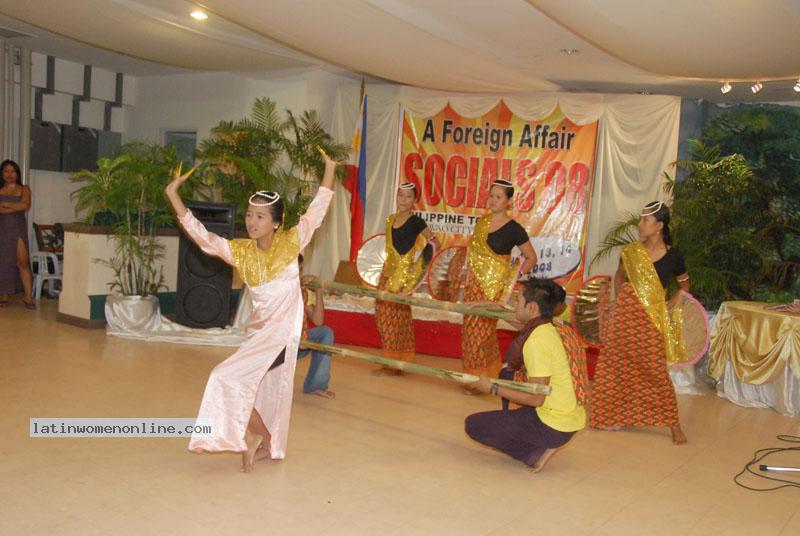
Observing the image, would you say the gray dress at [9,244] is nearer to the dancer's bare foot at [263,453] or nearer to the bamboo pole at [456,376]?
the bamboo pole at [456,376]

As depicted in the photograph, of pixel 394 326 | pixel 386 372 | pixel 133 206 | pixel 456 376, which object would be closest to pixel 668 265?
pixel 456 376

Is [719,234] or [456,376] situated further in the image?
[719,234]

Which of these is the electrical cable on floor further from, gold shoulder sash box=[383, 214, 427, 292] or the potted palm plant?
the potted palm plant

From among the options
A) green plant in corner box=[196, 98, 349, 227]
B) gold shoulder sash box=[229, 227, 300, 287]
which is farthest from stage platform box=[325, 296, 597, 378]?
gold shoulder sash box=[229, 227, 300, 287]

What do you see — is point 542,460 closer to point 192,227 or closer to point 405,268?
point 192,227

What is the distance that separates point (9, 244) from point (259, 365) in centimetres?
545

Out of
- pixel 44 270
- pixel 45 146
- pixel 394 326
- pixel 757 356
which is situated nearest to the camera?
pixel 757 356

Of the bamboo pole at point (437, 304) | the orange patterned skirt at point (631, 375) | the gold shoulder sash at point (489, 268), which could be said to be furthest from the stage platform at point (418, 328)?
the bamboo pole at point (437, 304)

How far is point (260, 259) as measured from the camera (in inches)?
143

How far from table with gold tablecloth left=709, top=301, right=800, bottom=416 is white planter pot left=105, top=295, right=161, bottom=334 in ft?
15.2

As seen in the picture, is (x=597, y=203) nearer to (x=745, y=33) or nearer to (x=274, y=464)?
(x=745, y=33)

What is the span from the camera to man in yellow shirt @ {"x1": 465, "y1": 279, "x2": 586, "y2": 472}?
12.1 feet

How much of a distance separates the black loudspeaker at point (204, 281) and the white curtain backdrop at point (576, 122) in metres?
2.21

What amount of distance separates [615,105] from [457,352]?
298 cm
